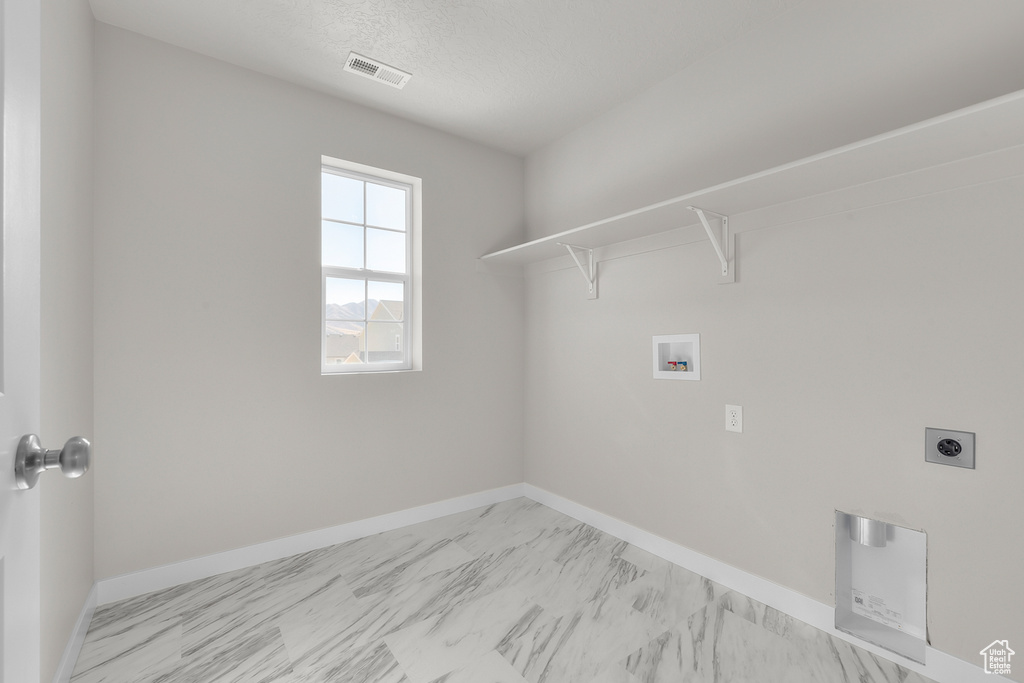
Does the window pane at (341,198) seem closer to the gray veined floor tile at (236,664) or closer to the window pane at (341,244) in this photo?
the window pane at (341,244)

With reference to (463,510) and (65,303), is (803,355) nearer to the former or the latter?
(463,510)

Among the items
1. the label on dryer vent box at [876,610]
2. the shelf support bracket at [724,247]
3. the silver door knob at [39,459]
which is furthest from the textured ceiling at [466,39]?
the label on dryer vent box at [876,610]

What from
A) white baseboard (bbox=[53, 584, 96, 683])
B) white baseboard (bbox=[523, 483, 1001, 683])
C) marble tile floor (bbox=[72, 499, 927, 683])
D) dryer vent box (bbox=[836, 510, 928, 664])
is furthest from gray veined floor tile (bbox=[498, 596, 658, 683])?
white baseboard (bbox=[53, 584, 96, 683])

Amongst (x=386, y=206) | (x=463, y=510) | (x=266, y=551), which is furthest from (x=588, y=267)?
(x=266, y=551)

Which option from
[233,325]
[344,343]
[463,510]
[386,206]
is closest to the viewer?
[233,325]

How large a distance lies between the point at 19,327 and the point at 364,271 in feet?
7.86

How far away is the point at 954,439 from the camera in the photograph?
1.63 metres

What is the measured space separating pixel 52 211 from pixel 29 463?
4.51ft

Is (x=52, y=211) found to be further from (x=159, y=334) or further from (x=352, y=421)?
(x=352, y=421)

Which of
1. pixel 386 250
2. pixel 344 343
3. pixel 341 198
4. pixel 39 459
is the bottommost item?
pixel 39 459

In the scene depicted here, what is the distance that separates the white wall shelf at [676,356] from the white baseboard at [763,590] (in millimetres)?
897

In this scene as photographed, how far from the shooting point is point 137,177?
2.21 meters

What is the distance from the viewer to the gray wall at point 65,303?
1441 mm

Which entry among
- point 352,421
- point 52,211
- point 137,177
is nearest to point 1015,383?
point 352,421
